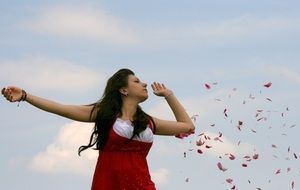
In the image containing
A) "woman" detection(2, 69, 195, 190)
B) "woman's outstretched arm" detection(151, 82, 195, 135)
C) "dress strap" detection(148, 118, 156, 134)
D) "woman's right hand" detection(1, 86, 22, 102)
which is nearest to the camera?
"woman's right hand" detection(1, 86, 22, 102)

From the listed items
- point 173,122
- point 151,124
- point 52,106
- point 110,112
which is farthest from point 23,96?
point 173,122

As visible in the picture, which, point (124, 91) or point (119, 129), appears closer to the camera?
point (119, 129)

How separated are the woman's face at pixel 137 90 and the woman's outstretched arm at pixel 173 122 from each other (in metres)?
0.47

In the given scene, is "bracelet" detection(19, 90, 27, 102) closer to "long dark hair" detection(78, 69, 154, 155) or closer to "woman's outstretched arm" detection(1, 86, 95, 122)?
"woman's outstretched arm" detection(1, 86, 95, 122)

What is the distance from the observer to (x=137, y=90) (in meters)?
9.13

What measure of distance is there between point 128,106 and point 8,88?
5.23 ft

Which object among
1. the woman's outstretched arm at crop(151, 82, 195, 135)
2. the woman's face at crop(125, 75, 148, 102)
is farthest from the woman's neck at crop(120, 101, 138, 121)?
the woman's outstretched arm at crop(151, 82, 195, 135)

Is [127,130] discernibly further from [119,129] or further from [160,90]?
[160,90]

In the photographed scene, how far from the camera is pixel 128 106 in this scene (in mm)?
9188

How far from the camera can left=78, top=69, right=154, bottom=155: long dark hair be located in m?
9.04

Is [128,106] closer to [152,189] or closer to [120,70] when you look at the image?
[120,70]

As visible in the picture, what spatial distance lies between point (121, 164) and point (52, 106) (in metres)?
1.16

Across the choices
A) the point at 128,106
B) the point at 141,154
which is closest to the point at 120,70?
the point at 128,106

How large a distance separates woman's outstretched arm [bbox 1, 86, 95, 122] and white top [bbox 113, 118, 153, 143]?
36 centimetres
